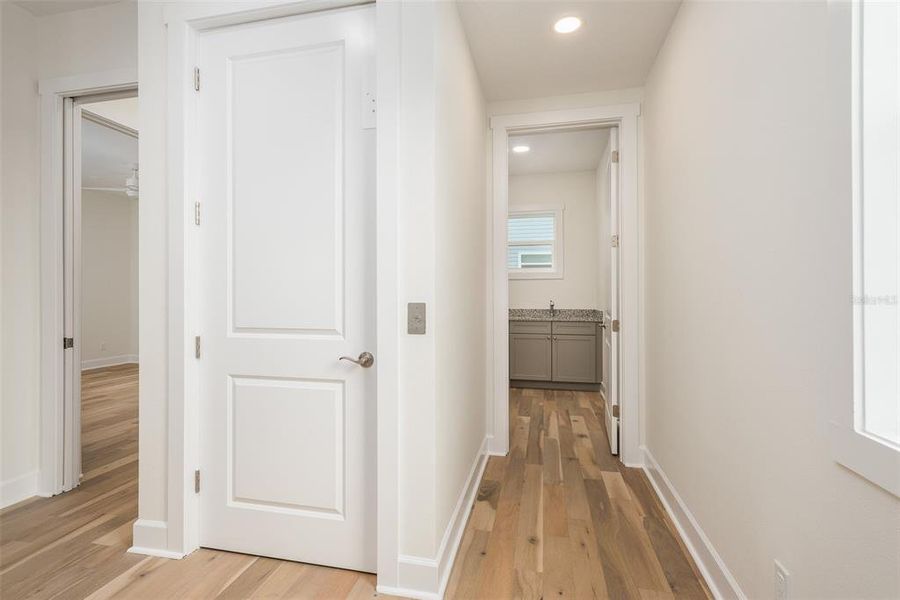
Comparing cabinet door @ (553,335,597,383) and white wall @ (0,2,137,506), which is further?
cabinet door @ (553,335,597,383)

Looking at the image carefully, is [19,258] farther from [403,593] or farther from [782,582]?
[782,582]

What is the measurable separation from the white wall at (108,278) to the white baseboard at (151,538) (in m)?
6.12

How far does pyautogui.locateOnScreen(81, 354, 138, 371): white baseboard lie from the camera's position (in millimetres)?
6480

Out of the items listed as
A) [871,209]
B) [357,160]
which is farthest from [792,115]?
[357,160]

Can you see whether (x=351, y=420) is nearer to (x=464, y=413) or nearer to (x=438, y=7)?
(x=464, y=413)

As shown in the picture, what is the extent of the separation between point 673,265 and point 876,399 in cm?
Result: 137

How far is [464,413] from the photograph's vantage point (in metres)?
2.28

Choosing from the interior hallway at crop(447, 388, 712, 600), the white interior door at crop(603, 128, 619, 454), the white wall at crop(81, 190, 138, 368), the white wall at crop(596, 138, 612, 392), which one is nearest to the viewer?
the interior hallway at crop(447, 388, 712, 600)

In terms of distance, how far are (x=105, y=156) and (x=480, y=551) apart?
586cm

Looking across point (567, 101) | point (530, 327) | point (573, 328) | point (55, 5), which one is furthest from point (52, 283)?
point (573, 328)

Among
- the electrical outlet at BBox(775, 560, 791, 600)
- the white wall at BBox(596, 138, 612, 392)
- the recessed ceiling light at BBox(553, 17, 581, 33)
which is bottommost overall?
the electrical outlet at BBox(775, 560, 791, 600)

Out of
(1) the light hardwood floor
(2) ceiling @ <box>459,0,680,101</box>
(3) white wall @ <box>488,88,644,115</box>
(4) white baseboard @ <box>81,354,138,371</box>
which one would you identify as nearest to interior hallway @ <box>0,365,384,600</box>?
(1) the light hardwood floor

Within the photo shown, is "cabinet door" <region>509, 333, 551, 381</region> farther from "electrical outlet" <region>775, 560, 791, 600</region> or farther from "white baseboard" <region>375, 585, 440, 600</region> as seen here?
"electrical outlet" <region>775, 560, 791, 600</region>

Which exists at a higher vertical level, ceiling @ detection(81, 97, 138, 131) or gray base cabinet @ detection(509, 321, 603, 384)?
ceiling @ detection(81, 97, 138, 131)
